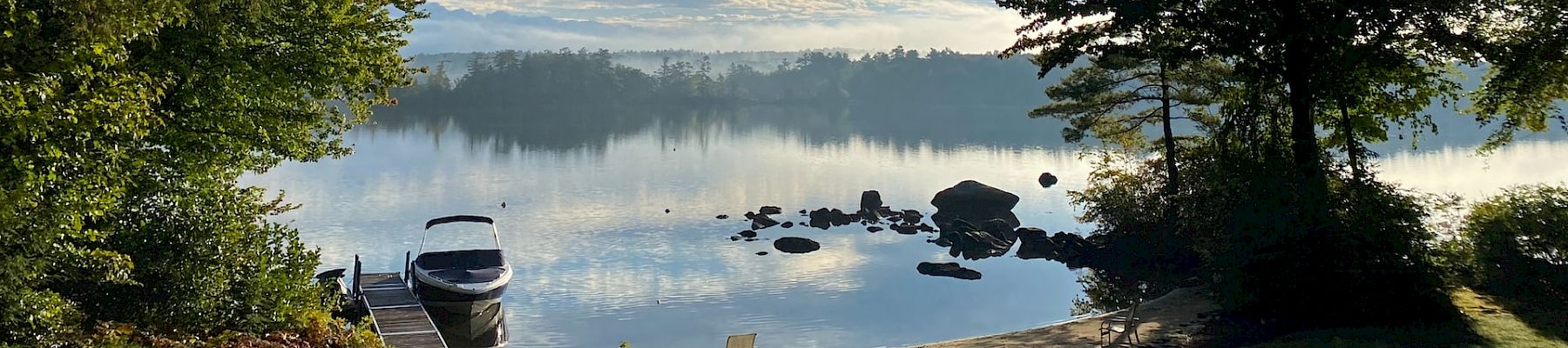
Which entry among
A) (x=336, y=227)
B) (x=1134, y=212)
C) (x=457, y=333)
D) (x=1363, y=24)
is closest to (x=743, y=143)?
(x=336, y=227)

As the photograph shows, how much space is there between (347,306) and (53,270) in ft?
41.8

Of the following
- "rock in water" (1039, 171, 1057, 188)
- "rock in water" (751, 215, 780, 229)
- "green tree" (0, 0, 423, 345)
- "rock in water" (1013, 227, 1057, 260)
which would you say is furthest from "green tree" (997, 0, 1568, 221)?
"rock in water" (1039, 171, 1057, 188)

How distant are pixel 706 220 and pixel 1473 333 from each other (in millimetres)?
44906

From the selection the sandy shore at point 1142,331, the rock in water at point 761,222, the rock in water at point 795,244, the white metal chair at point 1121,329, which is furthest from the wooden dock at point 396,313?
the rock in water at point 761,222

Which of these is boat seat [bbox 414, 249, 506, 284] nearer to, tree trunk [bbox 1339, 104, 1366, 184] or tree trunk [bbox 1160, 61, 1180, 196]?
tree trunk [bbox 1339, 104, 1366, 184]

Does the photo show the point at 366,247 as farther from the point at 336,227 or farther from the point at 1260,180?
the point at 1260,180

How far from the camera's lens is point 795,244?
49969 mm

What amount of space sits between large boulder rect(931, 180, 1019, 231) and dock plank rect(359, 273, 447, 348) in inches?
1332

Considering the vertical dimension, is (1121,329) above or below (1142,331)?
above

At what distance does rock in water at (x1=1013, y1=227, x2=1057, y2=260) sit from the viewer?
1937 inches

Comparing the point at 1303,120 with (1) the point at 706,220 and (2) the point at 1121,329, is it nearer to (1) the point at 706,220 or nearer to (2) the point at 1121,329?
(2) the point at 1121,329

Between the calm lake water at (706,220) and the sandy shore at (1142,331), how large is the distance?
348 inches

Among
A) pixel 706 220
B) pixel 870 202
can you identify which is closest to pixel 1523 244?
pixel 706 220

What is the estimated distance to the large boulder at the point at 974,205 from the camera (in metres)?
59.8
